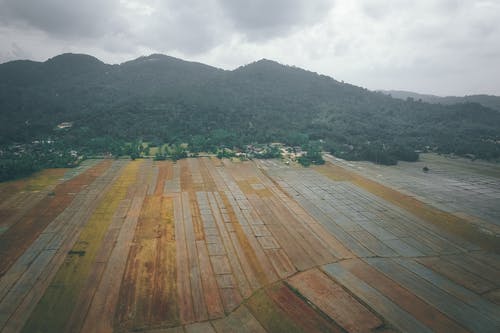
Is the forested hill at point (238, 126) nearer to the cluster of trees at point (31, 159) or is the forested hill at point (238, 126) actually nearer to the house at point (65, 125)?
the house at point (65, 125)

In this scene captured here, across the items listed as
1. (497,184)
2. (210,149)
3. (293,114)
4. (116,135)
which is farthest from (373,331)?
(293,114)

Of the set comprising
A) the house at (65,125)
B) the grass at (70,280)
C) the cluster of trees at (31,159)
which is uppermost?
the house at (65,125)

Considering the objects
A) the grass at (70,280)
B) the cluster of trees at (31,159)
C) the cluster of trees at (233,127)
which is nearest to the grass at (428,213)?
the cluster of trees at (233,127)

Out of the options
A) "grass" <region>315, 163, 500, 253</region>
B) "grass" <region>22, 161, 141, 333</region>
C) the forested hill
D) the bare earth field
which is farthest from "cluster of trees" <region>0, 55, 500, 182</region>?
"grass" <region>22, 161, 141, 333</region>

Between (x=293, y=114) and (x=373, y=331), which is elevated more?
(x=293, y=114)

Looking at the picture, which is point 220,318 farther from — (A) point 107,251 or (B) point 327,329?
(A) point 107,251

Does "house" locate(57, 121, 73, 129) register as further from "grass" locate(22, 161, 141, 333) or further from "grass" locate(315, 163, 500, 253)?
"grass" locate(315, 163, 500, 253)

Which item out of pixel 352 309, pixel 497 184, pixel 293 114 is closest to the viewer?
pixel 352 309
